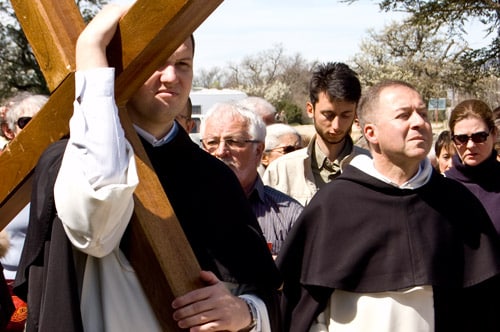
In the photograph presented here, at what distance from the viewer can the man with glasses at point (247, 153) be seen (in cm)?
407

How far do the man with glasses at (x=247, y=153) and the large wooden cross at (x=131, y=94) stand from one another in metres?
2.03

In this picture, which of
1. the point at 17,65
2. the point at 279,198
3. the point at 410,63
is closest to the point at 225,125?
the point at 279,198

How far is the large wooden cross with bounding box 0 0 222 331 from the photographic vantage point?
6.17ft

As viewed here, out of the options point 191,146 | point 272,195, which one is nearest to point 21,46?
point 272,195

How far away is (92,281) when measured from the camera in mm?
2025

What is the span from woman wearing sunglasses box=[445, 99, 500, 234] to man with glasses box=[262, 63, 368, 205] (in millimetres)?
715

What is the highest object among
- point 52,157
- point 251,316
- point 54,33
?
point 54,33

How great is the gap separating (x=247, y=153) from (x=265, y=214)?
347 millimetres

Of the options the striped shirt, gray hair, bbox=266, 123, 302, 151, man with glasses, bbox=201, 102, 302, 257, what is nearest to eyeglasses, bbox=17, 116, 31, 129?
man with glasses, bbox=201, 102, 302, 257

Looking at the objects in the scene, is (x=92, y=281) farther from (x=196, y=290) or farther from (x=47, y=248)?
(x=196, y=290)

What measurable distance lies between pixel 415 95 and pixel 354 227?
68 centimetres

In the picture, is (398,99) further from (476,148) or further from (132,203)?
(132,203)

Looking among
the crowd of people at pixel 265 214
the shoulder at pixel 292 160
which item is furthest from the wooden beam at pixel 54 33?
the shoulder at pixel 292 160

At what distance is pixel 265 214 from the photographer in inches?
162
